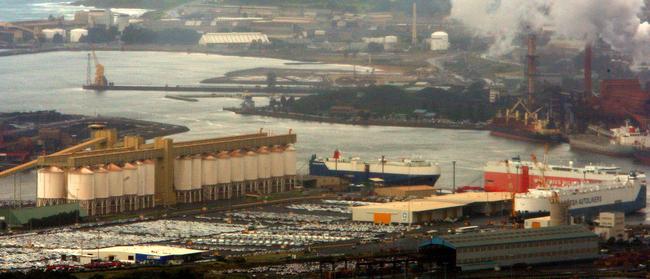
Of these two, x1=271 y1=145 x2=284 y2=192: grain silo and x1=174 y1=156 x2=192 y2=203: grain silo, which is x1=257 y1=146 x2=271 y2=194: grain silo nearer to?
x1=271 y1=145 x2=284 y2=192: grain silo

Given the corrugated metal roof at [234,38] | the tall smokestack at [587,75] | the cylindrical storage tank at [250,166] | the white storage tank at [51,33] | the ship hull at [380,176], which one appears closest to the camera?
the cylindrical storage tank at [250,166]

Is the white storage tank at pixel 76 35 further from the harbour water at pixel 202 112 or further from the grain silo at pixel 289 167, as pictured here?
the grain silo at pixel 289 167

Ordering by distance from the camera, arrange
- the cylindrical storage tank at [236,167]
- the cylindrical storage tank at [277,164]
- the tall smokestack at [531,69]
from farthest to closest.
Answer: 1. the tall smokestack at [531,69]
2. the cylindrical storage tank at [277,164]
3. the cylindrical storage tank at [236,167]

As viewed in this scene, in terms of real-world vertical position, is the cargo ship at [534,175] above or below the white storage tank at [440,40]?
below

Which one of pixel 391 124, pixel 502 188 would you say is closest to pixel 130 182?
pixel 502 188

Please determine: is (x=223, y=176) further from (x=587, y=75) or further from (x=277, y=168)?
(x=587, y=75)

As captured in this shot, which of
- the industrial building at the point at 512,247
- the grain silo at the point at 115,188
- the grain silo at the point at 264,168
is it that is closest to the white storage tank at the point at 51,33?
the grain silo at the point at 264,168

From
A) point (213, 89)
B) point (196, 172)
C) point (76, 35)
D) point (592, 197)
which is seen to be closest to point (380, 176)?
point (196, 172)

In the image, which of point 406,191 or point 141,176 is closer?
point 141,176

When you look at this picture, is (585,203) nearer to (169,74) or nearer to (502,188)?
(502,188)

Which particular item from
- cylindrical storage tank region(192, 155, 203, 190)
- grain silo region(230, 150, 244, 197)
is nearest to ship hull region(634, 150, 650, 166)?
grain silo region(230, 150, 244, 197)
